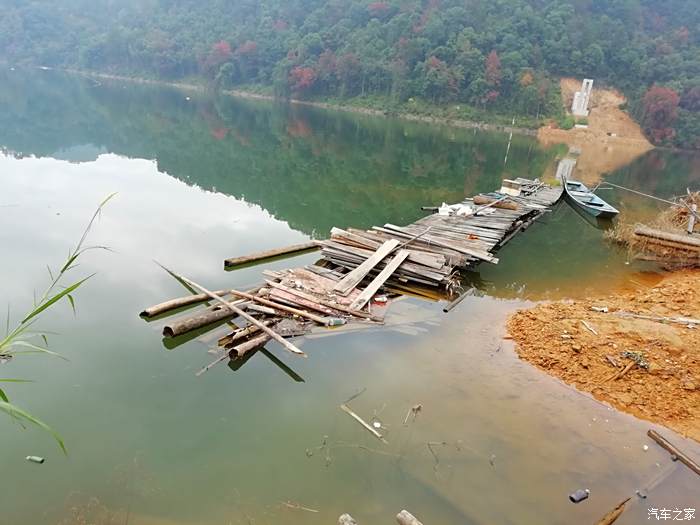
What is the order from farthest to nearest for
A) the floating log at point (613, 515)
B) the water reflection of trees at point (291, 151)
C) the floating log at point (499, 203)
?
1. the water reflection of trees at point (291, 151)
2. the floating log at point (499, 203)
3. the floating log at point (613, 515)

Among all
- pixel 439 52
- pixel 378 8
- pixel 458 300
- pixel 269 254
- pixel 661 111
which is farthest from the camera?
pixel 378 8

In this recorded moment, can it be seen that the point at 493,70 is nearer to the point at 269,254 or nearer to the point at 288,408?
the point at 269,254

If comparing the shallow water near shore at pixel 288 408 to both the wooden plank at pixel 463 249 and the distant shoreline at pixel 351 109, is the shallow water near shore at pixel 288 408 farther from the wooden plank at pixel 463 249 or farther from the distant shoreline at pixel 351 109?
the distant shoreline at pixel 351 109

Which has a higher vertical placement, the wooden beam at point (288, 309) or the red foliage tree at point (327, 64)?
the red foliage tree at point (327, 64)

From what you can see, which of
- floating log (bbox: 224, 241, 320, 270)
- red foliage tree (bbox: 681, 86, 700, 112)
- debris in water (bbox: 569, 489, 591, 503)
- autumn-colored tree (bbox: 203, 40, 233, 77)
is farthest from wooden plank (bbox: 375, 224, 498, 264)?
autumn-colored tree (bbox: 203, 40, 233, 77)

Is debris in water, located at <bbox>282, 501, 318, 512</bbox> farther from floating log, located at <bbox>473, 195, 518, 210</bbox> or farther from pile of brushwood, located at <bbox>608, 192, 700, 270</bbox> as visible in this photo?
floating log, located at <bbox>473, 195, 518, 210</bbox>

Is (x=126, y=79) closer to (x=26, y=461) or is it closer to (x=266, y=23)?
(x=266, y=23)

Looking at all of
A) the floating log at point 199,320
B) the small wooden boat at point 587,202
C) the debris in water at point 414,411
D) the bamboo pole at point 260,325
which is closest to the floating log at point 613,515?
the debris in water at point 414,411

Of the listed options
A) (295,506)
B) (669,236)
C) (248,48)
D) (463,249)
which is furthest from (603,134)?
(295,506)
